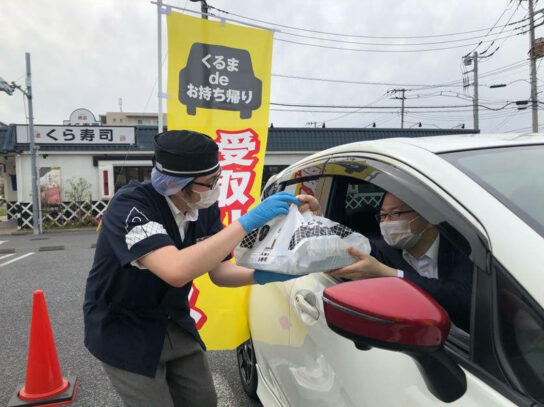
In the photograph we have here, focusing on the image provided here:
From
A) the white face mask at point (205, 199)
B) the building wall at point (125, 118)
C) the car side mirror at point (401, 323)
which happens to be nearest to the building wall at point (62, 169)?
the white face mask at point (205, 199)

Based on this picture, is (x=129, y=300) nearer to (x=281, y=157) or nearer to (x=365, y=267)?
(x=365, y=267)

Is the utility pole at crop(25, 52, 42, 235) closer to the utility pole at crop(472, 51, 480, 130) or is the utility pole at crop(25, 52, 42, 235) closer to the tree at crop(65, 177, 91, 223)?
the tree at crop(65, 177, 91, 223)

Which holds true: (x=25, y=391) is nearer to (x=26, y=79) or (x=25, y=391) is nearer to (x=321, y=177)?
(x=321, y=177)

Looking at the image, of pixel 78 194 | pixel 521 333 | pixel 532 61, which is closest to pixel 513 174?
pixel 521 333

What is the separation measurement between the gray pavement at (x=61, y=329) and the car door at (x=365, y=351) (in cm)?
134

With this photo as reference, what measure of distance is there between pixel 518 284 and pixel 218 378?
2.74 metres

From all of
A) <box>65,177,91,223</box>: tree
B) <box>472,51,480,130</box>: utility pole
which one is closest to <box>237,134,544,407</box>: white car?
<box>65,177,91,223</box>: tree

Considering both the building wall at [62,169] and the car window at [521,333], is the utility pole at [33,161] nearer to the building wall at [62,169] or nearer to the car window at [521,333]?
the building wall at [62,169]

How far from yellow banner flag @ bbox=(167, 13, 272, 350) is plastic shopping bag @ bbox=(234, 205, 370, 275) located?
1.43 m

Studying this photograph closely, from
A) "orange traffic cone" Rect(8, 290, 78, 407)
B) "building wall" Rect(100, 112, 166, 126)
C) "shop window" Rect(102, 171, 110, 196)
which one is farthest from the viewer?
"building wall" Rect(100, 112, 166, 126)

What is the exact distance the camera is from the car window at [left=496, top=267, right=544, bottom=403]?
876mm

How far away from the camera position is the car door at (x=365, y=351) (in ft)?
3.34

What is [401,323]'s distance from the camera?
91 cm

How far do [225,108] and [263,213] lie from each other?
6.99ft
